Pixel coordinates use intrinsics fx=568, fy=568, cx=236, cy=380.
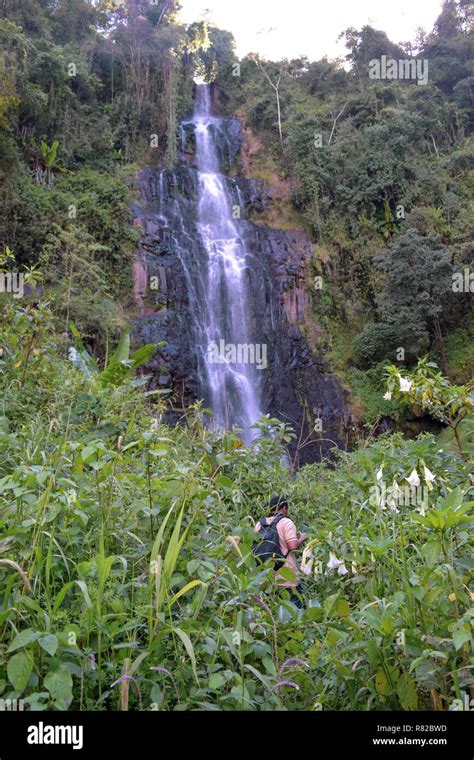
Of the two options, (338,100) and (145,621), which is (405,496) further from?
(338,100)

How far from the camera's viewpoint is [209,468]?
→ 4078 mm

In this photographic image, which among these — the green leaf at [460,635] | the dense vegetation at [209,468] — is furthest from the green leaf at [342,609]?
the green leaf at [460,635]

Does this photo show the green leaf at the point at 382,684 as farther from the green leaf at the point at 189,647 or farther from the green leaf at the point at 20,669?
the green leaf at the point at 20,669

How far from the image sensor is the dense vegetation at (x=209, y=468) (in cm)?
187

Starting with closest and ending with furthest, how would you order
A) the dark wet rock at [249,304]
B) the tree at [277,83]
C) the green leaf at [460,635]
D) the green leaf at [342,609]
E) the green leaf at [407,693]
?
the green leaf at [460,635] → the green leaf at [407,693] → the green leaf at [342,609] → the dark wet rock at [249,304] → the tree at [277,83]

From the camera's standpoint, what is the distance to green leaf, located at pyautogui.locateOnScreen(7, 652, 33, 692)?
5.41 ft

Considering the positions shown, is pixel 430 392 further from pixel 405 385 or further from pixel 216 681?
pixel 216 681

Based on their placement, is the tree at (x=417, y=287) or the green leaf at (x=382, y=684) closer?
the green leaf at (x=382, y=684)

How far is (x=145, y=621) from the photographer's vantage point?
7.01ft

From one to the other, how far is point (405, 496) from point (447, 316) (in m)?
17.3

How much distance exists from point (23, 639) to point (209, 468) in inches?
95.6

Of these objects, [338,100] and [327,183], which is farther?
[338,100]

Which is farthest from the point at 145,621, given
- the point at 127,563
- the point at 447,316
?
the point at 447,316

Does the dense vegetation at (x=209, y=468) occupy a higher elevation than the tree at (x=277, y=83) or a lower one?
lower
